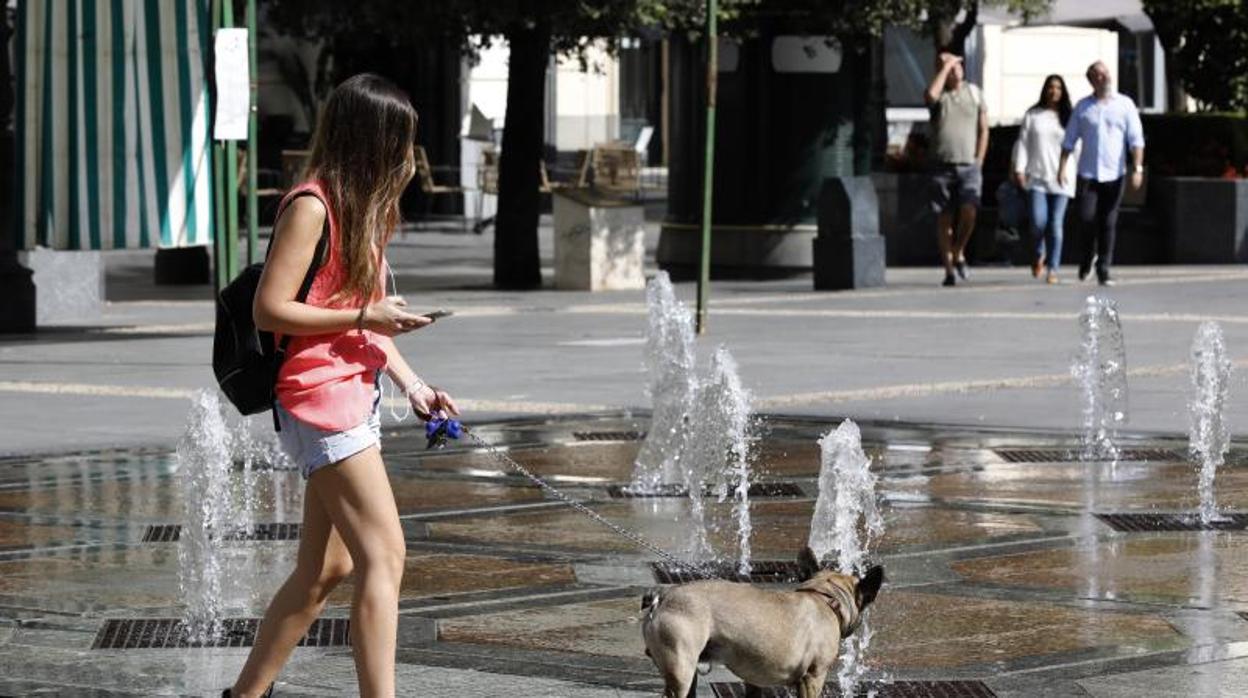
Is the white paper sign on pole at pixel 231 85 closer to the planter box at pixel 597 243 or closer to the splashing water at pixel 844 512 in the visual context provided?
the splashing water at pixel 844 512

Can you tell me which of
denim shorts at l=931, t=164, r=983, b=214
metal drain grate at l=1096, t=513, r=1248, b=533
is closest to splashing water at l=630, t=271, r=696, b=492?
metal drain grate at l=1096, t=513, r=1248, b=533

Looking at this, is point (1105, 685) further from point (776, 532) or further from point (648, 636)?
point (776, 532)

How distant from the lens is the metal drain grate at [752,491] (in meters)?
10.1

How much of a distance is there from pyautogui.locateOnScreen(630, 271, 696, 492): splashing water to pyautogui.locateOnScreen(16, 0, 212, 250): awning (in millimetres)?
5264

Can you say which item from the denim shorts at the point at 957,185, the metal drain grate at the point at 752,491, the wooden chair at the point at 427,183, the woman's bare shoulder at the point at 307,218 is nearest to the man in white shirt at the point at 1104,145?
the denim shorts at the point at 957,185

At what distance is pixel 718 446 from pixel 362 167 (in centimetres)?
534

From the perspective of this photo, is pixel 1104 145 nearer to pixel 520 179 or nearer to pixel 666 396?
pixel 520 179

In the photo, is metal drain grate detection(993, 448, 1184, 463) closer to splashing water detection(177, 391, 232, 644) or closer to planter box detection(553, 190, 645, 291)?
splashing water detection(177, 391, 232, 644)

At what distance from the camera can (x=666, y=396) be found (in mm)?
11227

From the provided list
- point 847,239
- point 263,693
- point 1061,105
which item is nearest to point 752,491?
point 263,693

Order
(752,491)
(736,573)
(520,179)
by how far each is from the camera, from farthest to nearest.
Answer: (520,179), (752,491), (736,573)

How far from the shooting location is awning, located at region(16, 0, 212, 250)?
17.3 m

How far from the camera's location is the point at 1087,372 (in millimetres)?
12945

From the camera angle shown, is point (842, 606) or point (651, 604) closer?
point (651, 604)
